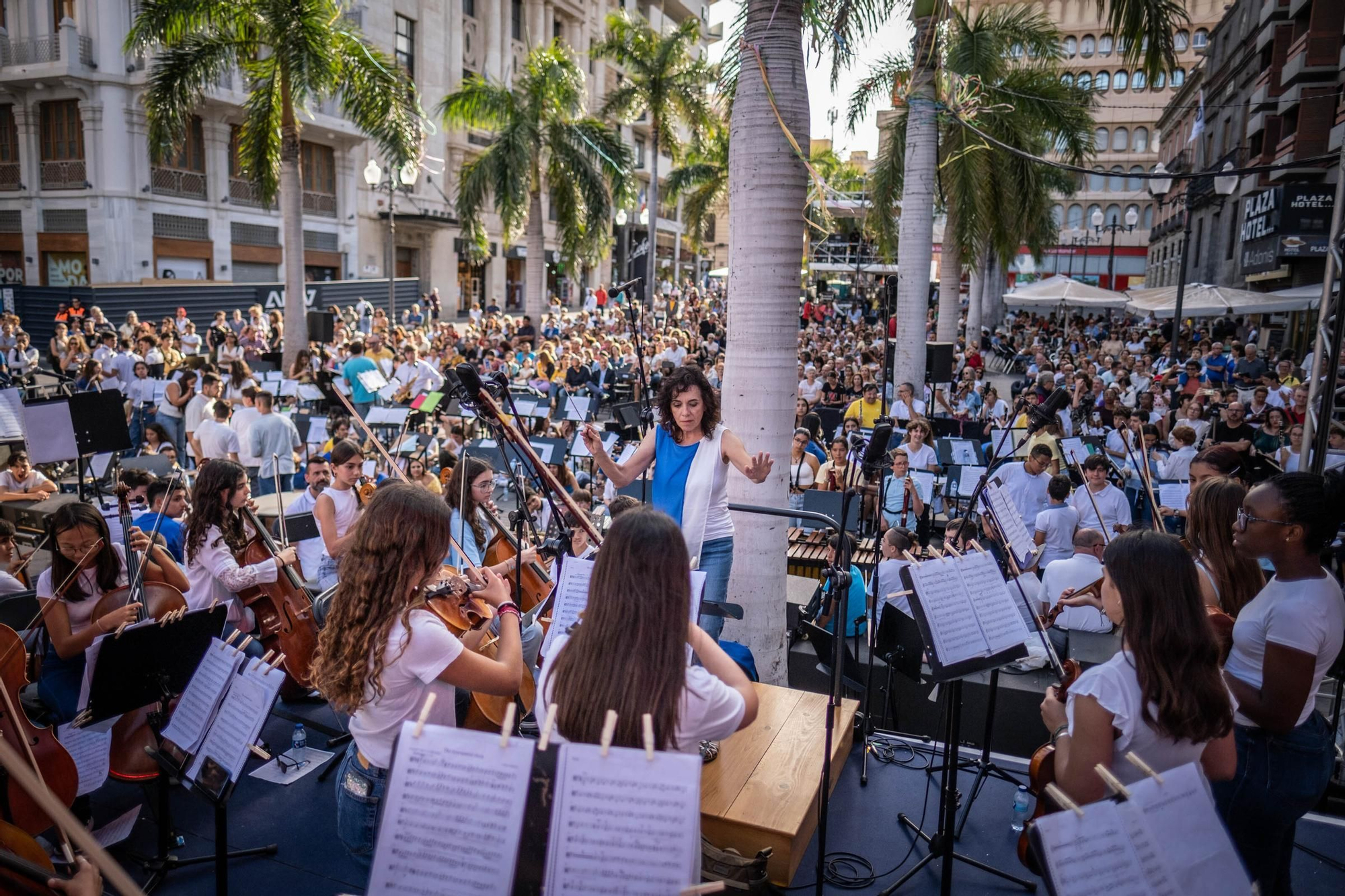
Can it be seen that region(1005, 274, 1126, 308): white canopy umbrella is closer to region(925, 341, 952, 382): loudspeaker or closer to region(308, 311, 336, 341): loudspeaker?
region(925, 341, 952, 382): loudspeaker

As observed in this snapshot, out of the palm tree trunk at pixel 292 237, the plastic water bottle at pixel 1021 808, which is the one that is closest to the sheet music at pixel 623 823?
the plastic water bottle at pixel 1021 808

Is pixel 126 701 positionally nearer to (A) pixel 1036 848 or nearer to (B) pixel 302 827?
(B) pixel 302 827

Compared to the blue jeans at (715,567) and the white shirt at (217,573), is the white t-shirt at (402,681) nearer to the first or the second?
the blue jeans at (715,567)

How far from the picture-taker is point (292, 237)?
55.4 feet

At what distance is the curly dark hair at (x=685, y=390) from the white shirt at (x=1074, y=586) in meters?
3.39

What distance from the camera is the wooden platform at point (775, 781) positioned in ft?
13.0

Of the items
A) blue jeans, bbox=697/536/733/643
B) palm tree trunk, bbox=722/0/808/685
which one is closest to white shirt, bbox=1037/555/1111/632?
palm tree trunk, bbox=722/0/808/685

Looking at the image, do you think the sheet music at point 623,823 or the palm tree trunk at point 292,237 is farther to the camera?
the palm tree trunk at point 292,237

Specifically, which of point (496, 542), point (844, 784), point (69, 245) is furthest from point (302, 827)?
point (69, 245)

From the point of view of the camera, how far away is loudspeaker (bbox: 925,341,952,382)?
1384 cm

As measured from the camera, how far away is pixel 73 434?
25.1ft

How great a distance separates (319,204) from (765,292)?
110ft

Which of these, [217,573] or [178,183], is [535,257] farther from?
[217,573]

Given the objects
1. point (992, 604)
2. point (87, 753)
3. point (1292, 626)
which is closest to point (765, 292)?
point (992, 604)
